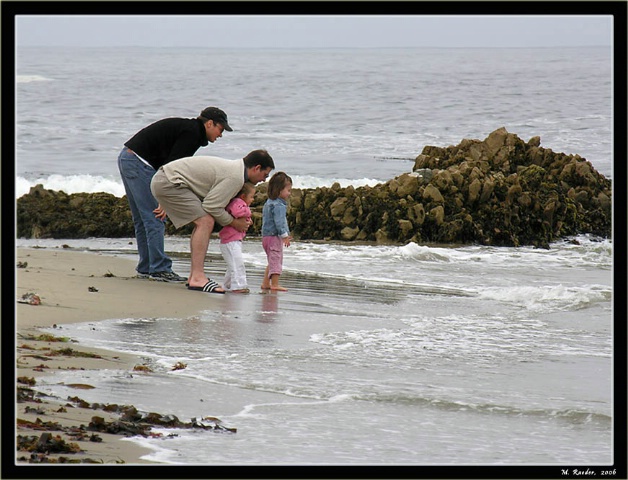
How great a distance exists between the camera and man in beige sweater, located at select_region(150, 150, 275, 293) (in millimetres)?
8484

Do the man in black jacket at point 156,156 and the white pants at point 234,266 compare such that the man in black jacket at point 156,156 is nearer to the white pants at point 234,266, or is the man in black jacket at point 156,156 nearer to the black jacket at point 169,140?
the black jacket at point 169,140

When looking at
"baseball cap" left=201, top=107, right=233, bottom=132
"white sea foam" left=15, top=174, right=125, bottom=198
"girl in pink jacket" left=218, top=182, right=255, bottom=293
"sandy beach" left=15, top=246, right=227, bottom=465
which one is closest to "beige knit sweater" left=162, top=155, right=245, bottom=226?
"girl in pink jacket" left=218, top=182, right=255, bottom=293

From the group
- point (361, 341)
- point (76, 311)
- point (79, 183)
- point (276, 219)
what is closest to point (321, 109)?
point (79, 183)

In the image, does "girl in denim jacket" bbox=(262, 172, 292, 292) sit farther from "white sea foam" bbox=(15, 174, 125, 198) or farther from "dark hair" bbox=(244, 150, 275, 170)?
"white sea foam" bbox=(15, 174, 125, 198)

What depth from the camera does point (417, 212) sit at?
12.1 m

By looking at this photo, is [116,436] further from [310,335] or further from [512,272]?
[512,272]

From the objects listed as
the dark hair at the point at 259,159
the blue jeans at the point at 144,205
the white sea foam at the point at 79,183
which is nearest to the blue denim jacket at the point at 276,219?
the dark hair at the point at 259,159

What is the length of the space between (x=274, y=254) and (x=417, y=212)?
3637mm

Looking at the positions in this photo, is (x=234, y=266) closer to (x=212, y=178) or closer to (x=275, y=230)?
(x=275, y=230)

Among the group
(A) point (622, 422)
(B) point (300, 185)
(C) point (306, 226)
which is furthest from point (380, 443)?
(B) point (300, 185)

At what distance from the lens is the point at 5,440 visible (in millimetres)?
4273

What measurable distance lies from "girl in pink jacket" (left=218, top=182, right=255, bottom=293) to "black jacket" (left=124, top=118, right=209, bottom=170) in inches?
22.9

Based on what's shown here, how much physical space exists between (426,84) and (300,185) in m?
8.67

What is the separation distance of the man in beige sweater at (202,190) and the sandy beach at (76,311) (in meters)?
0.40
